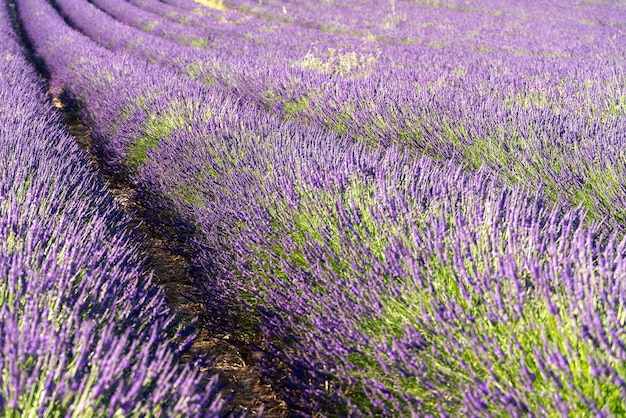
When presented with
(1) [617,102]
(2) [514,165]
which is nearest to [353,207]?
(2) [514,165]

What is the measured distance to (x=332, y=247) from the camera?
2.01 m

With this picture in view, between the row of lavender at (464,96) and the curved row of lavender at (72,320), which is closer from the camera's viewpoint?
the curved row of lavender at (72,320)

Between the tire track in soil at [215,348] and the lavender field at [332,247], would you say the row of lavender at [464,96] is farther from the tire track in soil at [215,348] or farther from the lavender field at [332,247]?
the tire track in soil at [215,348]

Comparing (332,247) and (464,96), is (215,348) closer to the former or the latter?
(332,247)

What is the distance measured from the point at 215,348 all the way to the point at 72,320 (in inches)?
46.5

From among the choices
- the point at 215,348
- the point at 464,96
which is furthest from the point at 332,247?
the point at 464,96

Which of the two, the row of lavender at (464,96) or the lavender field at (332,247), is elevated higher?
the row of lavender at (464,96)

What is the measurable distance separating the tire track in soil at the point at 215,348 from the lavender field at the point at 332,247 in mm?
94

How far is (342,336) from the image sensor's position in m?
1.65

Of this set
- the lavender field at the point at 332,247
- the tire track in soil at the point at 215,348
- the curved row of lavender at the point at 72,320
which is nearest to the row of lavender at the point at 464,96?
the lavender field at the point at 332,247

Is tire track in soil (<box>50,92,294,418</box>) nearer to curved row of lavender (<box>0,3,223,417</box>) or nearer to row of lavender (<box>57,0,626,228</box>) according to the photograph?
curved row of lavender (<box>0,3,223,417</box>)

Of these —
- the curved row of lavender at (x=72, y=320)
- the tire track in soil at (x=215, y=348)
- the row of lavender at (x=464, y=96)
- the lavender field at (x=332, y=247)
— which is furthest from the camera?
the row of lavender at (x=464, y=96)

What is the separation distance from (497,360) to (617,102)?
10.3 feet

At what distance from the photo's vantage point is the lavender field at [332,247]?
1.23 m
